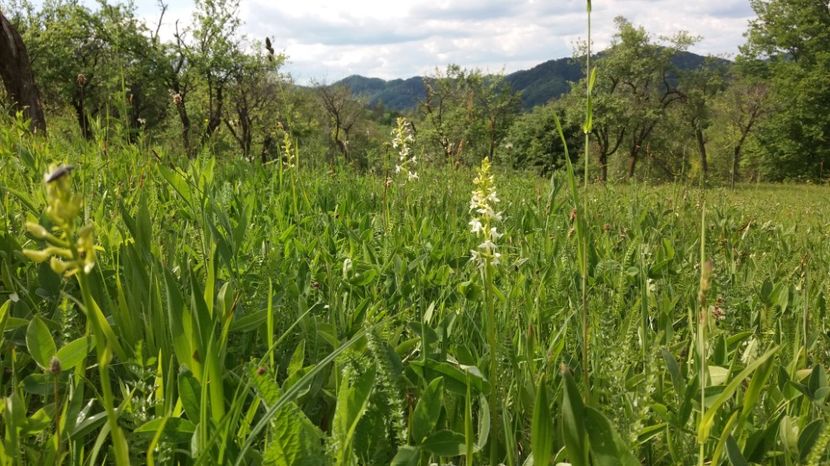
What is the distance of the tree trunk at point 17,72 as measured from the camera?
30.7 feet

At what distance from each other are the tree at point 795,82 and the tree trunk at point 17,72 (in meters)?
68.4

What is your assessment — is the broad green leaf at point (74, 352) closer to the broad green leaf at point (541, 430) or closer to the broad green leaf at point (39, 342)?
the broad green leaf at point (39, 342)

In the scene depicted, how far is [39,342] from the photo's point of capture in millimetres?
1188

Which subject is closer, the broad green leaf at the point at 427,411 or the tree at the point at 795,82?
the broad green leaf at the point at 427,411

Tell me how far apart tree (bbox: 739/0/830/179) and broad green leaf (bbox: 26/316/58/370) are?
7096cm

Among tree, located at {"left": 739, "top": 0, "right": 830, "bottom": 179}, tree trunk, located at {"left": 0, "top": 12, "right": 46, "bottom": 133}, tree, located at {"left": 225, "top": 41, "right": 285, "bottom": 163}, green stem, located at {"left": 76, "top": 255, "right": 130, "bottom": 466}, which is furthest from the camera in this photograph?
tree, located at {"left": 739, "top": 0, "right": 830, "bottom": 179}

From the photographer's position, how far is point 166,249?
6.45ft

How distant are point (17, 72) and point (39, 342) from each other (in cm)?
1081

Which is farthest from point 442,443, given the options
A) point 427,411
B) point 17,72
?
point 17,72

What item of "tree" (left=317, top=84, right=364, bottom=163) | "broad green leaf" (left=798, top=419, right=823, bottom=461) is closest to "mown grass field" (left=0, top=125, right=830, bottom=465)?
"broad green leaf" (left=798, top=419, right=823, bottom=461)

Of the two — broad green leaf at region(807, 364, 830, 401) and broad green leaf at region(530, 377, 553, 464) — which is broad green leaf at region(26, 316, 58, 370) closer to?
broad green leaf at region(530, 377, 553, 464)

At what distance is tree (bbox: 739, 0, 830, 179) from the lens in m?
59.2

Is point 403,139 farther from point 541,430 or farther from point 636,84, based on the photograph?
point 636,84

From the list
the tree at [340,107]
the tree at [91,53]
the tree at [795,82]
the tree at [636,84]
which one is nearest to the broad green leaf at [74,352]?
the tree at [91,53]
